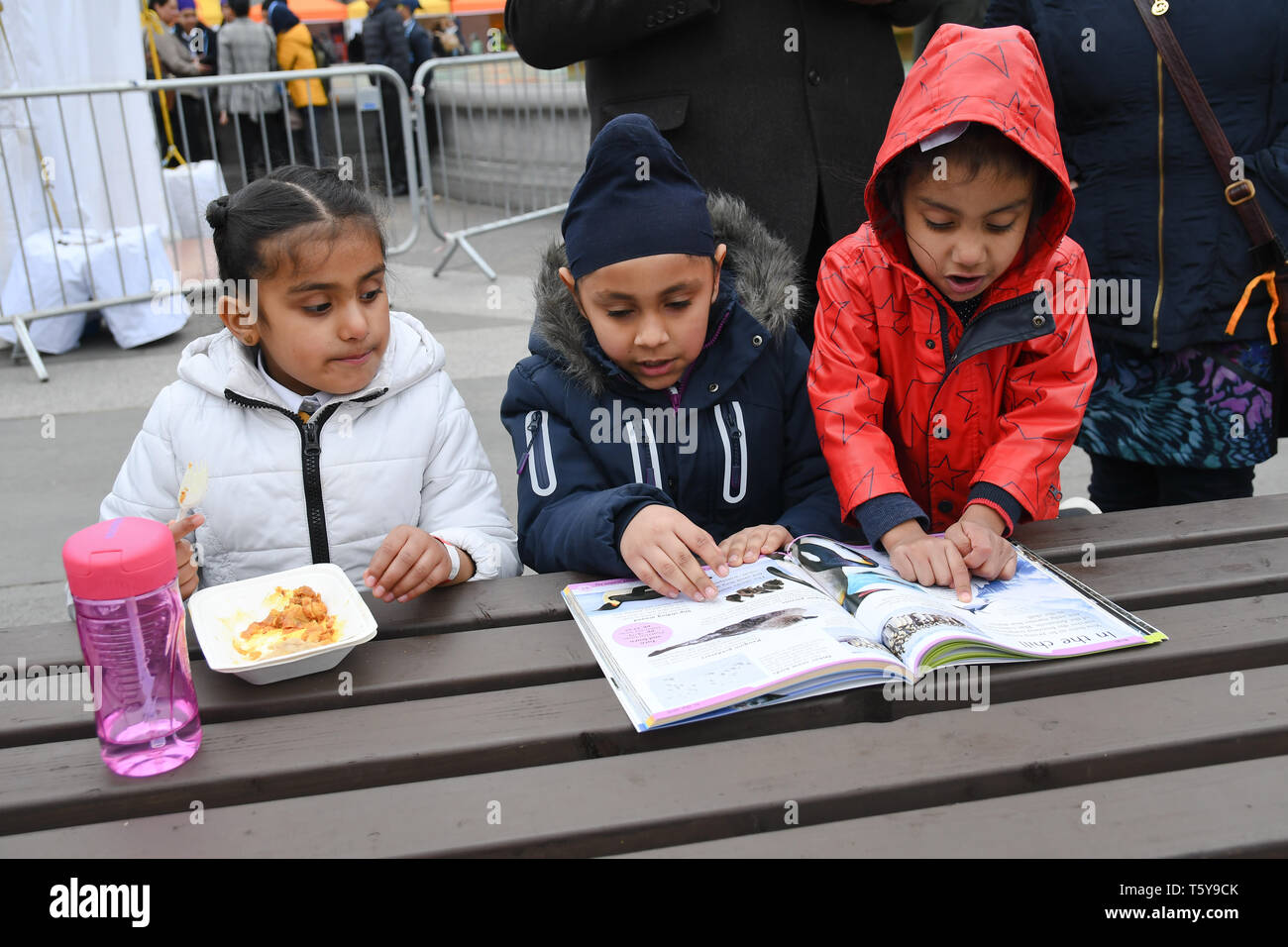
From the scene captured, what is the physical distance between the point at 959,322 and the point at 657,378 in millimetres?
563

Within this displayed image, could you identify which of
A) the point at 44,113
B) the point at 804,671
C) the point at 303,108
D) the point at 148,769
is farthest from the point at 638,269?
the point at 303,108

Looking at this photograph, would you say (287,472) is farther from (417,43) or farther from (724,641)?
(417,43)

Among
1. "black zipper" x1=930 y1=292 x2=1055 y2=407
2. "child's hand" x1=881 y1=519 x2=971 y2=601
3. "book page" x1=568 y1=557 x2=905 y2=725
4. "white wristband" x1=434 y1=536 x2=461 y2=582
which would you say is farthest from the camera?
"black zipper" x1=930 y1=292 x2=1055 y2=407

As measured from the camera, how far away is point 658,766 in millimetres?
1265

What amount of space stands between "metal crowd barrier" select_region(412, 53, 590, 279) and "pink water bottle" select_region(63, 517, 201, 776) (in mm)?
5692

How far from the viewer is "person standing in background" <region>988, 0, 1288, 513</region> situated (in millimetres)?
2240

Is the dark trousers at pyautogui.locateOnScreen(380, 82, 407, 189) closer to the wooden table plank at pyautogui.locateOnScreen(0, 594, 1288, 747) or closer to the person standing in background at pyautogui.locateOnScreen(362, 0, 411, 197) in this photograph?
the person standing in background at pyautogui.locateOnScreen(362, 0, 411, 197)

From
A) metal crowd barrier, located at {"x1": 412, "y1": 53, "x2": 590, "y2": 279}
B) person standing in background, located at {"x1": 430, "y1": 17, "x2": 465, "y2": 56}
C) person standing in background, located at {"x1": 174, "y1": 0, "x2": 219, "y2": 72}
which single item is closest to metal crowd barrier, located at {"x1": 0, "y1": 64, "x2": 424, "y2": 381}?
metal crowd barrier, located at {"x1": 412, "y1": 53, "x2": 590, "y2": 279}

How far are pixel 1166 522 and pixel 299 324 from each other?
154cm

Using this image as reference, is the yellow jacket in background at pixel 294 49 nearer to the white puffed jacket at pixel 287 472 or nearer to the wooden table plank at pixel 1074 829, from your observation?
the white puffed jacket at pixel 287 472

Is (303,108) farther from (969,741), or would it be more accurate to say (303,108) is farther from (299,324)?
(969,741)

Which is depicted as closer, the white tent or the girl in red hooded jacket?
the girl in red hooded jacket

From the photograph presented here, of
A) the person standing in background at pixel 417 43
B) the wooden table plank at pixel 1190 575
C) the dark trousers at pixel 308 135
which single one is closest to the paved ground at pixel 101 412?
the wooden table plank at pixel 1190 575

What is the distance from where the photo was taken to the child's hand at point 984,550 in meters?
1.67
